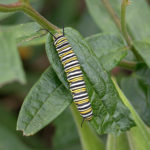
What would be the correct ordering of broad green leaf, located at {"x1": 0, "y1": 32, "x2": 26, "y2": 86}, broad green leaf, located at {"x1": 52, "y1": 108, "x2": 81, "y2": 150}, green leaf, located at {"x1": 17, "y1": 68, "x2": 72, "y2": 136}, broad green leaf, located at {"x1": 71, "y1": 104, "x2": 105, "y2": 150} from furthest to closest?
broad green leaf, located at {"x1": 52, "y1": 108, "x2": 81, "y2": 150}, broad green leaf, located at {"x1": 71, "y1": 104, "x2": 105, "y2": 150}, green leaf, located at {"x1": 17, "y1": 68, "x2": 72, "y2": 136}, broad green leaf, located at {"x1": 0, "y1": 32, "x2": 26, "y2": 86}

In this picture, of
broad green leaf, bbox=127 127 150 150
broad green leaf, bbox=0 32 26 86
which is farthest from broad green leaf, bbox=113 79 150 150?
broad green leaf, bbox=0 32 26 86

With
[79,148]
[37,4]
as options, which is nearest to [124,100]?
[79,148]

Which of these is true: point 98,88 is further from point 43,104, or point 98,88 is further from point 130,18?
point 130,18

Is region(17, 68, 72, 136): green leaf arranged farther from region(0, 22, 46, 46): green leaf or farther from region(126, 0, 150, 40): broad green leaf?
region(126, 0, 150, 40): broad green leaf

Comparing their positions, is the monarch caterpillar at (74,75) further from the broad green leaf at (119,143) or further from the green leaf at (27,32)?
the broad green leaf at (119,143)

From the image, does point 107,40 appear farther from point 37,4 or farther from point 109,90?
point 37,4

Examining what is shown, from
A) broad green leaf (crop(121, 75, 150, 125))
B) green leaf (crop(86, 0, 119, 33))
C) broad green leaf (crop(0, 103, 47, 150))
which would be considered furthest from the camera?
broad green leaf (crop(0, 103, 47, 150))

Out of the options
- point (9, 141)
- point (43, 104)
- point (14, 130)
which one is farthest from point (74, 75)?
point (14, 130)
